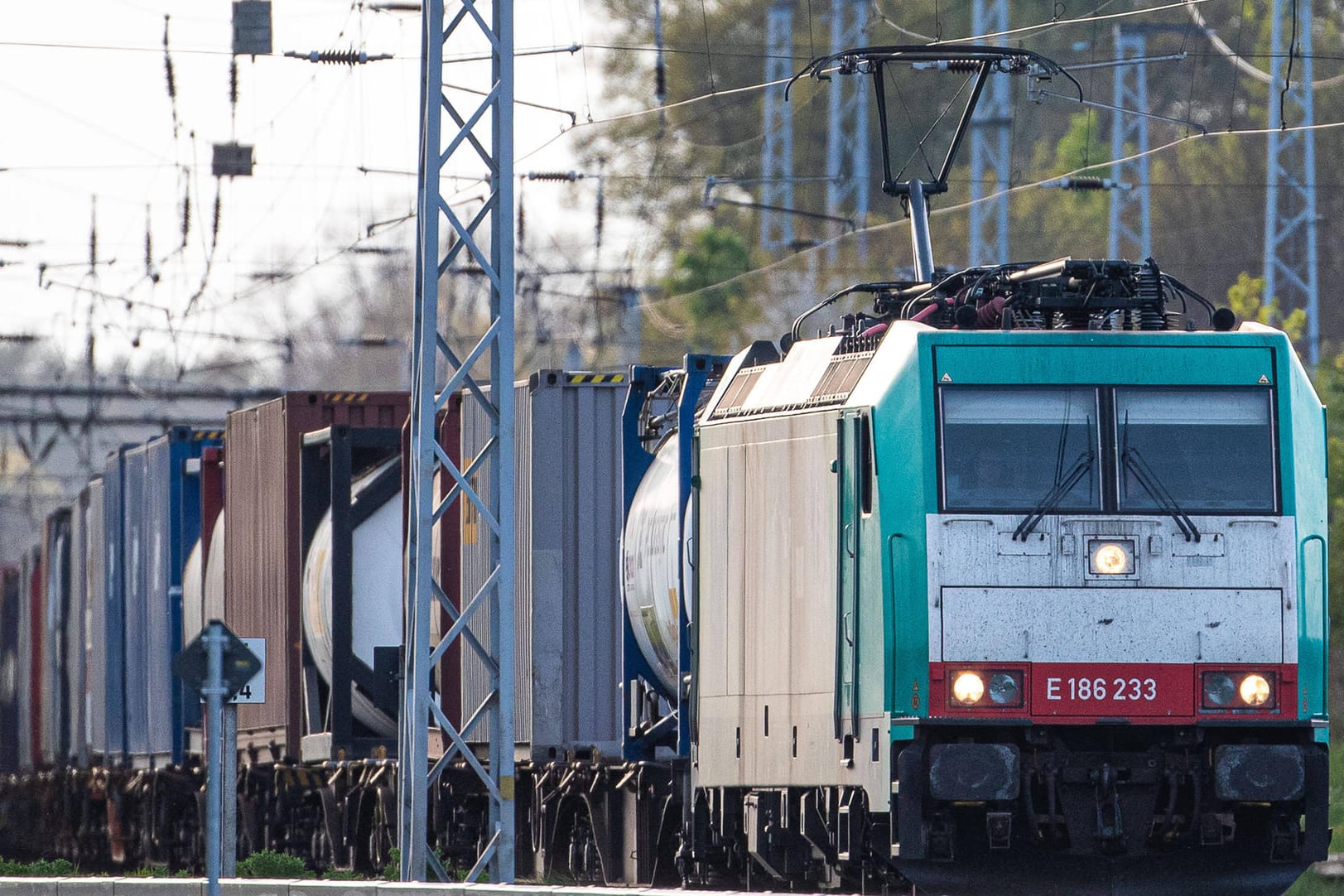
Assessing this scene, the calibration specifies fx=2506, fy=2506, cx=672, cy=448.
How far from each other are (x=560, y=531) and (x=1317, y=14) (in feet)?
127

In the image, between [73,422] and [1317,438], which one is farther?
[73,422]

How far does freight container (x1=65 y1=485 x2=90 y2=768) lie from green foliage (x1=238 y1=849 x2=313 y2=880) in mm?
9667

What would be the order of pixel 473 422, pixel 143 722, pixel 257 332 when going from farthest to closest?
pixel 257 332 < pixel 143 722 < pixel 473 422

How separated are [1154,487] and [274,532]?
11.0 metres

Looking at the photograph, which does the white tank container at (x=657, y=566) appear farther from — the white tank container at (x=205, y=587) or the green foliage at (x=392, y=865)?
the white tank container at (x=205, y=587)

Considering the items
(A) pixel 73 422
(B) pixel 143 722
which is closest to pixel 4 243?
(A) pixel 73 422

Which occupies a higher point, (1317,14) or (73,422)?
(1317,14)

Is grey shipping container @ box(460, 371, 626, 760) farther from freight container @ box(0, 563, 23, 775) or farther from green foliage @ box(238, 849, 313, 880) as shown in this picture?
freight container @ box(0, 563, 23, 775)

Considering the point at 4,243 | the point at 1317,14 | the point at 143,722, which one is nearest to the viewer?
the point at 143,722

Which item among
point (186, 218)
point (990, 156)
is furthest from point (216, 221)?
point (990, 156)

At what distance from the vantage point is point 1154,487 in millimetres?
11547

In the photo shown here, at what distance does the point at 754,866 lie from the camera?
13633 mm

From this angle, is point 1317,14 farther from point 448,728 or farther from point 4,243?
point 448,728

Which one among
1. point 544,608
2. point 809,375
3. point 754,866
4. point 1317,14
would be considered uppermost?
point 1317,14
